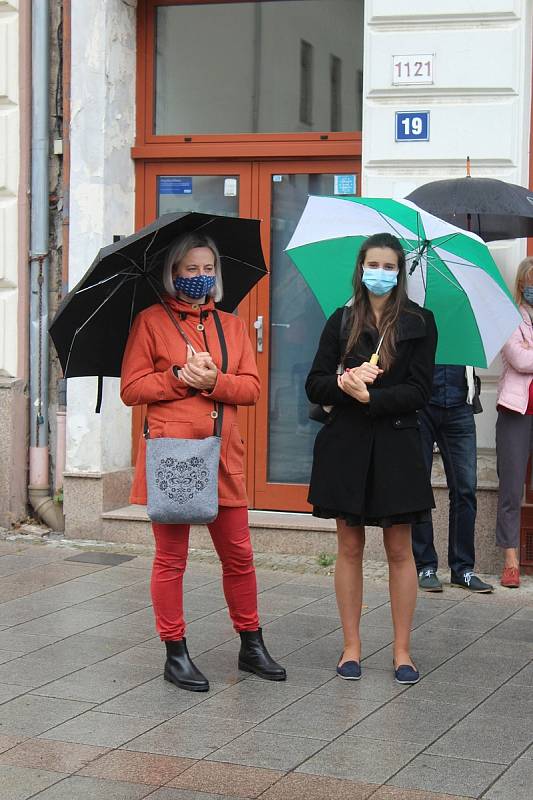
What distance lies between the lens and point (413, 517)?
17.9ft

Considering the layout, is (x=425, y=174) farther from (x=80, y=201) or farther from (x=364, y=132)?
(x=80, y=201)

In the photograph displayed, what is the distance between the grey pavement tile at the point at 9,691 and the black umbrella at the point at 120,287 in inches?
52.1

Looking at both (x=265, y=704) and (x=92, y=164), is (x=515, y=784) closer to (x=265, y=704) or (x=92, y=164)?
(x=265, y=704)

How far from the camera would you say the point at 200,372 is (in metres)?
5.25

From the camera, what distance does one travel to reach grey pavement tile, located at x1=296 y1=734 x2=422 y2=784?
4.43 m

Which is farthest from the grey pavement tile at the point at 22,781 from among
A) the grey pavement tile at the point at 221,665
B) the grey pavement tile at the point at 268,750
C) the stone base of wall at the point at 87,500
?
the stone base of wall at the point at 87,500

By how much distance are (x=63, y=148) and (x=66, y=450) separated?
6.75 ft

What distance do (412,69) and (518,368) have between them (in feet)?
6.53

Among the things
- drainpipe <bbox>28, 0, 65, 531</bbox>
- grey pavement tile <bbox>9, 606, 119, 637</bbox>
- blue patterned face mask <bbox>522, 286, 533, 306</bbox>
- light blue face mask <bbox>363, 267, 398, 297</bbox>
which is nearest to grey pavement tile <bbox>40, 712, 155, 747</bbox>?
grey pavement tile <bbox>9, 606, 119, 637</bbox>

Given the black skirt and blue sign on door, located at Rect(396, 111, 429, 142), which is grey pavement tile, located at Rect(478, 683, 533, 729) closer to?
the black skirt

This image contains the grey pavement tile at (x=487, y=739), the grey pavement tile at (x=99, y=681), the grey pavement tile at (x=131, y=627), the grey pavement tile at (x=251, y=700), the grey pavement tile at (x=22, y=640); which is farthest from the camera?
the grey pavement tile at (x=131, y=627)

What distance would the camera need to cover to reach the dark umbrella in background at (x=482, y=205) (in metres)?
6.72

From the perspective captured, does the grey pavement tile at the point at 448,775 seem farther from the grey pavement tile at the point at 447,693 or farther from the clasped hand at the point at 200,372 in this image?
the clasped hand at the point at 200,372

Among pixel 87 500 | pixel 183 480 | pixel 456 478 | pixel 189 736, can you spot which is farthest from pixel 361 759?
pixel 87 500
